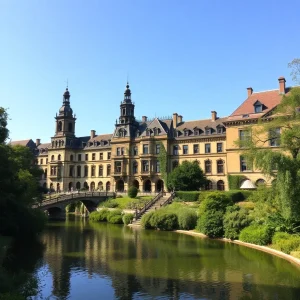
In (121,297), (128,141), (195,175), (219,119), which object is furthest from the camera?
(128,141)

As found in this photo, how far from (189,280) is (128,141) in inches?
1835

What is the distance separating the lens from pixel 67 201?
48688 millimetres

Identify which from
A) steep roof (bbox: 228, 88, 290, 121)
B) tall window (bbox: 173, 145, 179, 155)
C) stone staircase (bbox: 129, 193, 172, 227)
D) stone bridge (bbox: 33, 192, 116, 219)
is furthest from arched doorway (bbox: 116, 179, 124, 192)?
steep roof (bbox: 228, 88, 290, 121)

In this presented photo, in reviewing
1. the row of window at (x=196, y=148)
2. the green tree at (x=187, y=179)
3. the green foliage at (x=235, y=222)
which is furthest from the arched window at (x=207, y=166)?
the green foliage at (x=235, y=222)

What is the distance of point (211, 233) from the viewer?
3072 centimetres

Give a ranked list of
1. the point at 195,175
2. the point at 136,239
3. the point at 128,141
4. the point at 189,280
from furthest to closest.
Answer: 1. the point at 128,141
2. the point at 195,175
3. the point at 136,239
4. the point at 189,280

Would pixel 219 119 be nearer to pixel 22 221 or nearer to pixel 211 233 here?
pixel 211 233

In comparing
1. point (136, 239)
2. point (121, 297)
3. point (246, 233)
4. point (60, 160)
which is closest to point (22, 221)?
point (136, 239)

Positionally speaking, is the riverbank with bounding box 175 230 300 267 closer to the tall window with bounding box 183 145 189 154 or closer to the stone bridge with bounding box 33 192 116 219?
the stone bridge with bounding box 33 192 116 219

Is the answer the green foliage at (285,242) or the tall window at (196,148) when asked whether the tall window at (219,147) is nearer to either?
the tall window at (196,148)

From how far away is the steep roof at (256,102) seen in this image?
47.3 metres

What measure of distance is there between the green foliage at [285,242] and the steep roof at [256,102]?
25.2 m

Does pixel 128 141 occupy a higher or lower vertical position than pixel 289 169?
higher

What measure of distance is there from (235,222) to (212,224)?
2.50 meters
